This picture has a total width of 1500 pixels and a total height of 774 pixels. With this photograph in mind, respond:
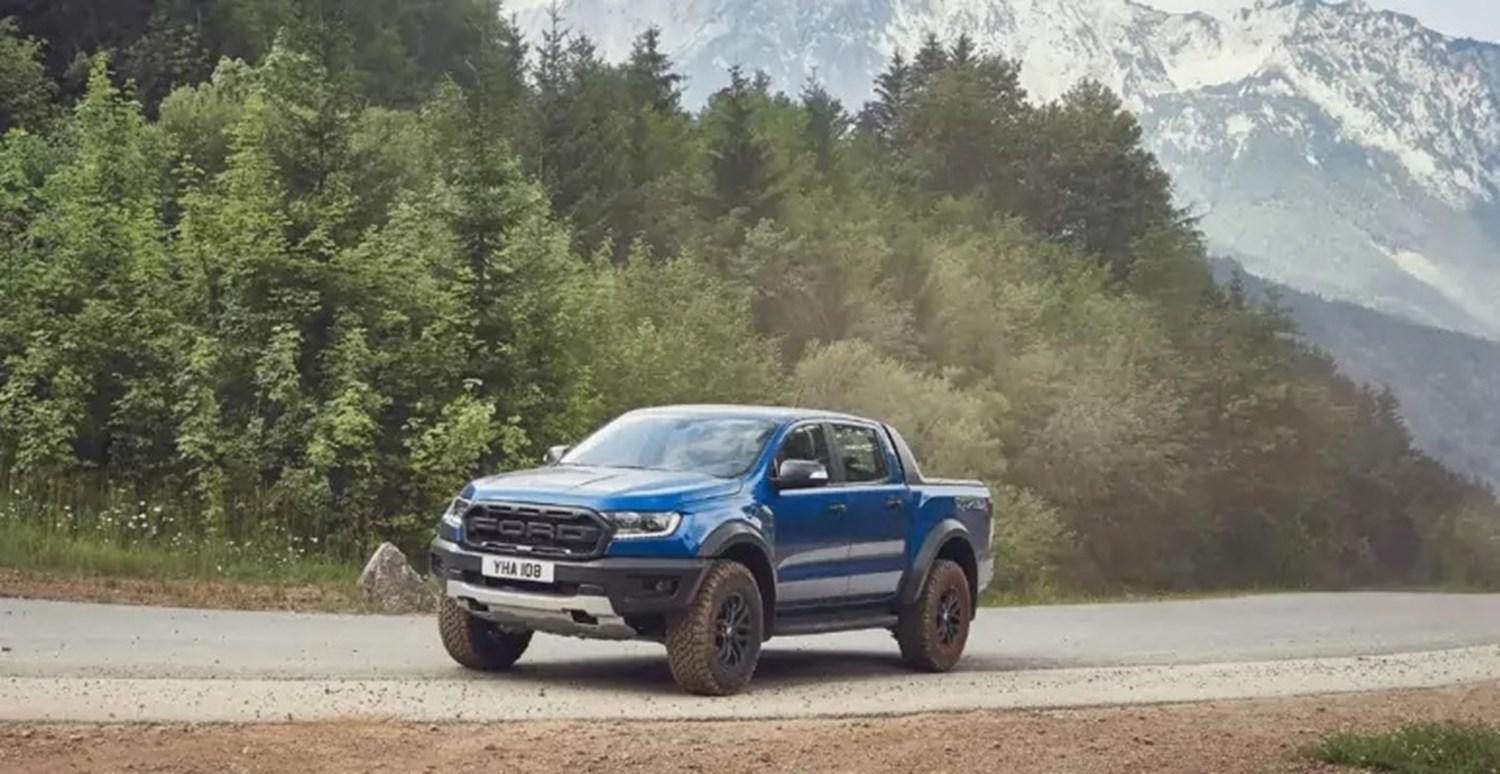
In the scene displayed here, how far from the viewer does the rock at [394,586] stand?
19.3m

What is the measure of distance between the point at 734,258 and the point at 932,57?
5666cm

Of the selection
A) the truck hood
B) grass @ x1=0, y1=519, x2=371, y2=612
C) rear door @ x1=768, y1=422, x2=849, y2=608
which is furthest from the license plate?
grass @ x1=0, y1=519, x2=371, y2=612

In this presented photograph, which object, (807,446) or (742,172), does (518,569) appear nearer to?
(807,446)

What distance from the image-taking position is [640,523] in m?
12.0

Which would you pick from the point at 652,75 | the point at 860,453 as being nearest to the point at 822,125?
the point at 652,75

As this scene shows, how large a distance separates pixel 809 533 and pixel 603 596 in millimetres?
2060

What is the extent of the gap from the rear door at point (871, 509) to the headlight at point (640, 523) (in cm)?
213

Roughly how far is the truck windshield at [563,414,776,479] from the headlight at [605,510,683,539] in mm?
954

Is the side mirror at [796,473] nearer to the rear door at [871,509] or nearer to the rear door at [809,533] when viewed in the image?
the rear door at [809,533]

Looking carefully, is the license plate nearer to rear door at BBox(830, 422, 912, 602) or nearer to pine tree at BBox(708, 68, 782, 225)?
rear door at BBox(830, 422, 912, 602)

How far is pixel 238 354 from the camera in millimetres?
30047

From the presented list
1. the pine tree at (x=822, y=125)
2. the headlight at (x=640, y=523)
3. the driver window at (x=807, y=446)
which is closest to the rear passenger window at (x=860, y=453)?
the driver window at (x=807, y=446)

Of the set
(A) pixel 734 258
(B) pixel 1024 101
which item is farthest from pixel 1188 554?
(B) pixel 1024 101

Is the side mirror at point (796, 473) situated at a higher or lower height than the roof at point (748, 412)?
lower
